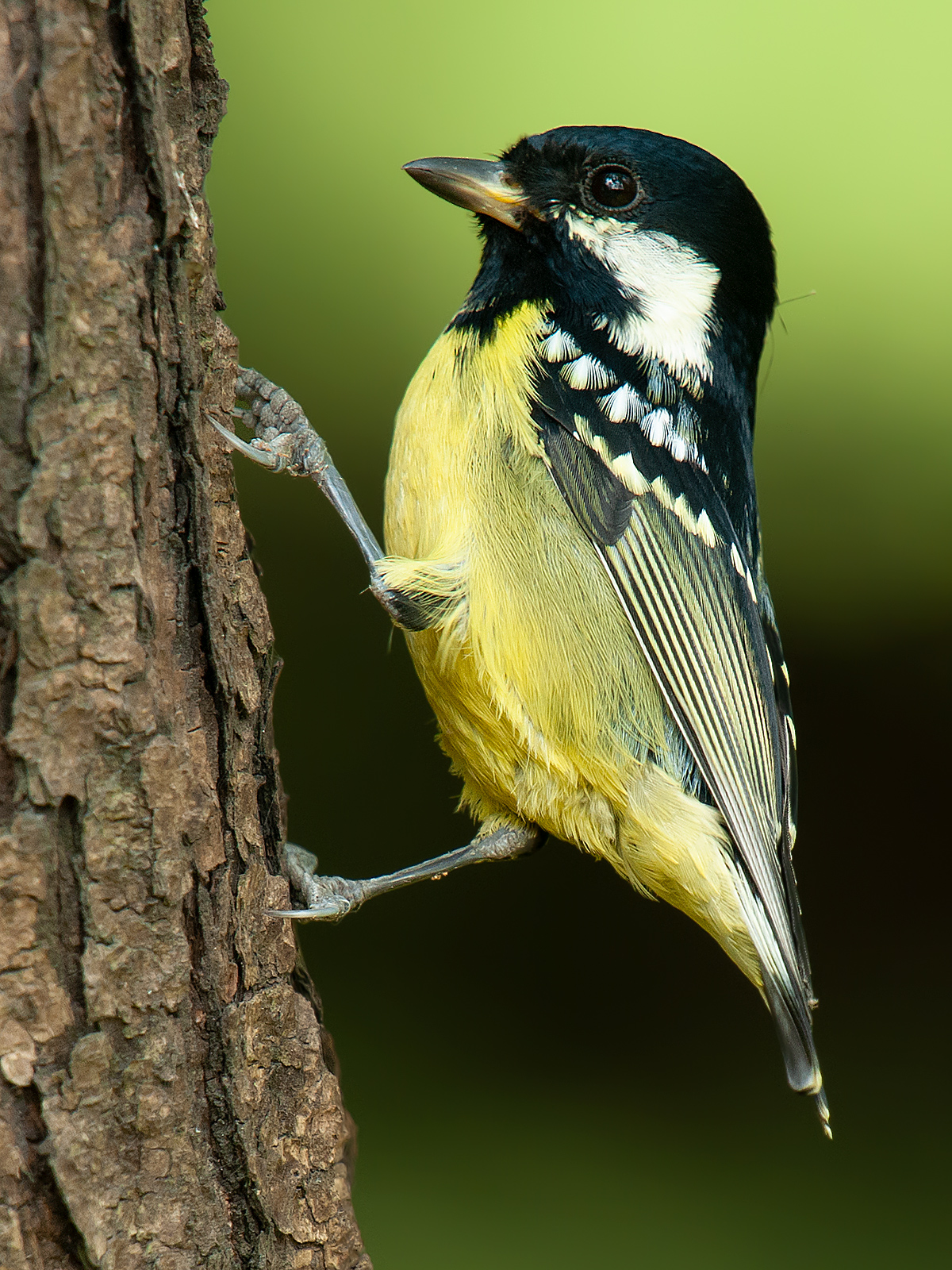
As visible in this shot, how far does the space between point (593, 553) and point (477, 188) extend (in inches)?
24.5

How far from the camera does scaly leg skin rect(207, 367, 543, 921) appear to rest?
134cm

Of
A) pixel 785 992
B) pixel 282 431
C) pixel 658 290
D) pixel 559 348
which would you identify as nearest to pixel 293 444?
pixel 282 431

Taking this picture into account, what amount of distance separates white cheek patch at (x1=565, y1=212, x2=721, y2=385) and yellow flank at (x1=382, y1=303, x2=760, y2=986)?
200mm

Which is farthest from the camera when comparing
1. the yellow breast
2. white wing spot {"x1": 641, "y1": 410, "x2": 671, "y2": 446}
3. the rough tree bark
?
white wing spot {"x1": 641, "y1": 410, "x2": 671, "y2": 446}

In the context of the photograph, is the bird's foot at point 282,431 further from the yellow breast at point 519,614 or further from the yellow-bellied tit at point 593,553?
the yellow breast at point 519,614

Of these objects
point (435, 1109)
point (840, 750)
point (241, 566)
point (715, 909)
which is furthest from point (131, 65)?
point (435, 1109)

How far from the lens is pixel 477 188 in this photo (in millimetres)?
1552

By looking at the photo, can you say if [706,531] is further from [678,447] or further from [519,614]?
[519,614]

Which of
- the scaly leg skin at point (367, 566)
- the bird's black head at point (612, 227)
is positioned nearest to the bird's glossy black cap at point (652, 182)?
the bird's black head at point (612, 227)

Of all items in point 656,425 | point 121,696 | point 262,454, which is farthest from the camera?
point 656,425

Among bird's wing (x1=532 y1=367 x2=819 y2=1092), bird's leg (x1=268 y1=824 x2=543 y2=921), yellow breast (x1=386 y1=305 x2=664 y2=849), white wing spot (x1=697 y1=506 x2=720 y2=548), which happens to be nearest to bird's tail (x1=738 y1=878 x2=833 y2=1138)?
bird's wing (x1=532 y1=367 x2=819 y2=1092)

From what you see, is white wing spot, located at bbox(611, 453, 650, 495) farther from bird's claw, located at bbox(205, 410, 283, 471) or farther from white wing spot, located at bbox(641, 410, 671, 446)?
bird's claw, located at bbox(205, 410, 283, 471)

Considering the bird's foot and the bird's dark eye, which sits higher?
the bird's dark eye

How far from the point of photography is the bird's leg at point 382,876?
1322mm
